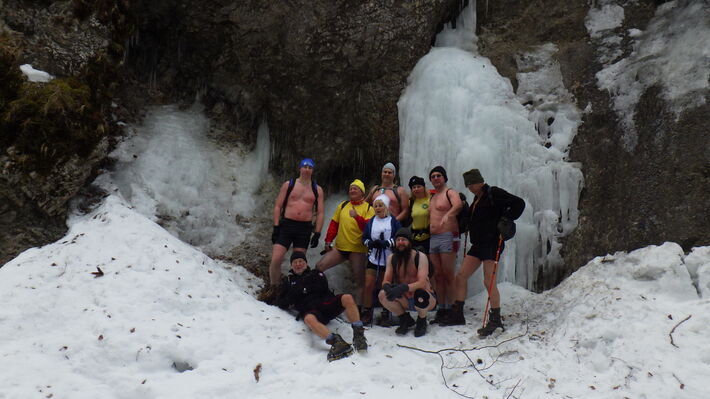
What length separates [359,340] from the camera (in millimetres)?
6109

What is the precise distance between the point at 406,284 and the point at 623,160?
4036 mm

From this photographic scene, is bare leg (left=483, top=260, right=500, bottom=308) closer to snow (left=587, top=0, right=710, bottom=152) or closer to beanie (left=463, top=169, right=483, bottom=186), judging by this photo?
beanie (left=463, top=169, right=483, bottom=186)

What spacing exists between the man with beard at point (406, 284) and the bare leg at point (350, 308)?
427mm

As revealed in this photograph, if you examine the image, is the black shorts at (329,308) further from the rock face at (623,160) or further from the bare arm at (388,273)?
the rock face at (623,160)

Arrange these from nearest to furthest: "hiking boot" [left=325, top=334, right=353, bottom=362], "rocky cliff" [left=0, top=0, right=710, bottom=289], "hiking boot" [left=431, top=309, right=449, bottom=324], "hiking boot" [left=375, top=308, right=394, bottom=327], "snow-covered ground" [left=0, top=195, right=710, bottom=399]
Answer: "snow-covered ground" [left=0, top=195, right=710, bottom=399]
"hiking boot" [left=325, top=334, right=353, bottom=362]
"hiking boot" [left=431, top=309, right=449, bottom=324]
"hiking boot" [left=375, top=308, right=394, bottom=327]
"rocky cliff" [left=0, top=0, right=710, bottom=289]

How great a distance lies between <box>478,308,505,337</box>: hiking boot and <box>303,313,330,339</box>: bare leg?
1.83 m

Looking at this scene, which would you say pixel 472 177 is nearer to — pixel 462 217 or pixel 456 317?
pixel 462 217

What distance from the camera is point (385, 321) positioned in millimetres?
7273

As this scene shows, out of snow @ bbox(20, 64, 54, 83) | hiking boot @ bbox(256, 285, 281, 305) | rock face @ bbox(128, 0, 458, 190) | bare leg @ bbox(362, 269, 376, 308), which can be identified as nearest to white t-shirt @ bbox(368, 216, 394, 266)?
bare leg @ bbox(362, 269, 376, 308)

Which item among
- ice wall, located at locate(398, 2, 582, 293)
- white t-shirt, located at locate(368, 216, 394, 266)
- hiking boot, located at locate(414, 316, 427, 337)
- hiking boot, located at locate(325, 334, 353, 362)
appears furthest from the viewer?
ice wall, located at locate(398, 2, 582, 293)

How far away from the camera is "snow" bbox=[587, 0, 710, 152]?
7.63 metres

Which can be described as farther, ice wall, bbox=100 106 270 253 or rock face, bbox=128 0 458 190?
rock face, bbox=128 0 458 190

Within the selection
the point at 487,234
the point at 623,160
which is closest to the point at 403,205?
the point at 487,234

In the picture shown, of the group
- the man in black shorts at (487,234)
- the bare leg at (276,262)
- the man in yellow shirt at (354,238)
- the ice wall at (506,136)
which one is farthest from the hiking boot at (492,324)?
the bare leg at (276,262)
